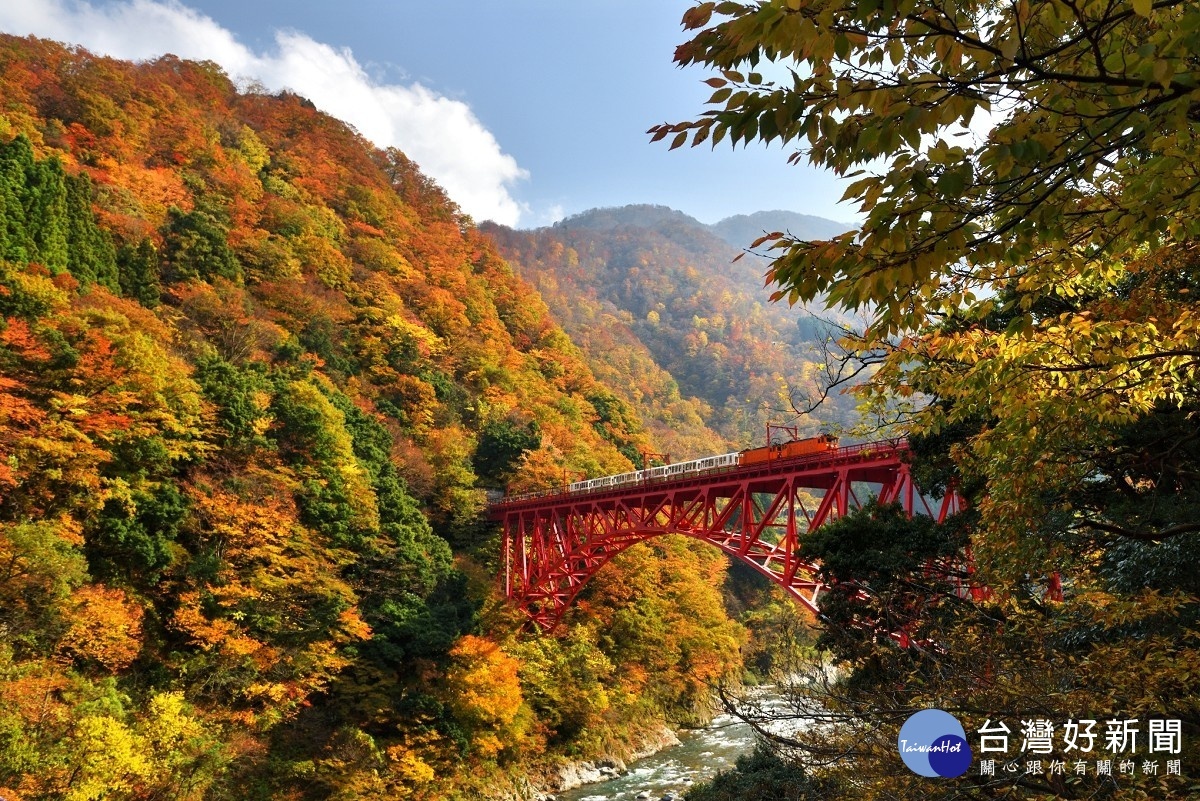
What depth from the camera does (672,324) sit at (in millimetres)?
86562

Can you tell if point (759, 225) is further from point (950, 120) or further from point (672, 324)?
point (950, 120)

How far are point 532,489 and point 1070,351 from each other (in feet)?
78.1

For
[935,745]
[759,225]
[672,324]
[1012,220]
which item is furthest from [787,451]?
[759,225]

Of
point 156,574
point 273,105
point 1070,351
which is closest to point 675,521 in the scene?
point 156,574

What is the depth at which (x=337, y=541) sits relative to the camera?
17.1 meters

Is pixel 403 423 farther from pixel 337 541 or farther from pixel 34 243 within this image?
pixel 34 243

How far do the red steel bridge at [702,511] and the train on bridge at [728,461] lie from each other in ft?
0.23

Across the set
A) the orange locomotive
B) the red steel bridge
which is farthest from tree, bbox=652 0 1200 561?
the orange locomotive

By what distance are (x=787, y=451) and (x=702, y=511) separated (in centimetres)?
488

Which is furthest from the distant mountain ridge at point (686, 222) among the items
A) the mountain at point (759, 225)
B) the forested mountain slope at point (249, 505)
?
the forested mountain slope at point (249, 505)

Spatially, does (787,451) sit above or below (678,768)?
above

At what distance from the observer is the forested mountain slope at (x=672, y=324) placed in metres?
63.4

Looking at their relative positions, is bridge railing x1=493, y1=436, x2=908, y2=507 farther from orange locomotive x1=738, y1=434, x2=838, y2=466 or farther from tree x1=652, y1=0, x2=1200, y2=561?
tree x1=652, y1=0, x2=1200, y2=561

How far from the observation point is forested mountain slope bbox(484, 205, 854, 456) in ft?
208
